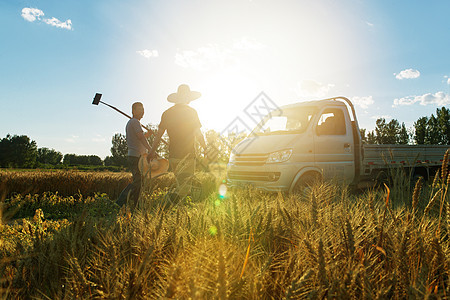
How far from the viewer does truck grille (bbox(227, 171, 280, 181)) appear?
5.60m

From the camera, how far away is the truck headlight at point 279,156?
18.3 ft

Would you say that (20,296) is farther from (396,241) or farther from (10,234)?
(396,241)

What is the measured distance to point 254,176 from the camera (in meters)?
5.96

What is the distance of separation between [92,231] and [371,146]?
661cm

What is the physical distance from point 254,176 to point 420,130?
242ft

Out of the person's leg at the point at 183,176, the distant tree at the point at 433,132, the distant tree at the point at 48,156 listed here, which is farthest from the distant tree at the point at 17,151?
the distant tree at the point at 433,132

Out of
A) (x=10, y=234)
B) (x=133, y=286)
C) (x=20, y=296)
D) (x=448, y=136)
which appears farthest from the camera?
(x=448, y=136)

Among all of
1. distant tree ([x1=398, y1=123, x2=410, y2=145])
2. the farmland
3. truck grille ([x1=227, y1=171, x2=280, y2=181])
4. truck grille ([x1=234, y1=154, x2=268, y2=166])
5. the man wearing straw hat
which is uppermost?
distant tree ([x1=398, y1=123, x2=410, y2=145])

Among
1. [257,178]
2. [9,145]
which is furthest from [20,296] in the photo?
[9,145]

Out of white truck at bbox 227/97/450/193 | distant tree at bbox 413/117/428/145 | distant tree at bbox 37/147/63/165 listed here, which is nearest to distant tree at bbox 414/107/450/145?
distant tree at bbox 413/117/428/145

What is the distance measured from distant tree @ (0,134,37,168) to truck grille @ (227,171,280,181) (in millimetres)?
90062

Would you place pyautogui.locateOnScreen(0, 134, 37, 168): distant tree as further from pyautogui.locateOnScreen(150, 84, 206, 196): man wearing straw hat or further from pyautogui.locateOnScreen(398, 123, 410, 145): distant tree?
pyautogui.locateOnScreen(398, 123, 410, 145): distant tree

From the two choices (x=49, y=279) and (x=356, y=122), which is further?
(x=356, y=122)

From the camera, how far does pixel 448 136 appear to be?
56.6 m
